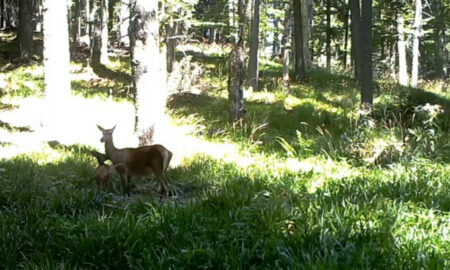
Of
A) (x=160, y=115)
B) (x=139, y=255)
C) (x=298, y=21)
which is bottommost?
(x=139, y=255)

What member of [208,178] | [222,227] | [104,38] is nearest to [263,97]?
[208,178]

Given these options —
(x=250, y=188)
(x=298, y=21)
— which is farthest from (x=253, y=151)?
(x=298, y=21)

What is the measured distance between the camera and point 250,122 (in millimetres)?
11992

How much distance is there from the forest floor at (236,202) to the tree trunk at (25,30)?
39.9ft

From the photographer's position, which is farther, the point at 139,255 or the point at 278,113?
the point at 278,113

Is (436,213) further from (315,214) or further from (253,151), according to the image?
(253,151)

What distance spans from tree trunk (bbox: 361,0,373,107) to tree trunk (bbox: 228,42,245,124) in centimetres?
264

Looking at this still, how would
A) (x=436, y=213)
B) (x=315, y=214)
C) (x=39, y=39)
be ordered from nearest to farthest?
(x=315, y=214)
(x=436, y=213)
(x=39, y=39)

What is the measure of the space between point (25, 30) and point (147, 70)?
56.4 ft

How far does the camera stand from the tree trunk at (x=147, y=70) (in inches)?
297

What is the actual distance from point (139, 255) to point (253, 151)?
4975 millimetres

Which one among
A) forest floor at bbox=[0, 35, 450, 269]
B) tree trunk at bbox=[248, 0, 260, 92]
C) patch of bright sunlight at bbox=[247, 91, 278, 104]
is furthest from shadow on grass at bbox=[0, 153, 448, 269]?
tree trunk at bbox=[248, 0, 260, 92]

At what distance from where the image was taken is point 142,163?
19.7 feet

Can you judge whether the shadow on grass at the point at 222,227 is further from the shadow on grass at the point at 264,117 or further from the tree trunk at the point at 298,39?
the tree trunk at the point at 298,39
